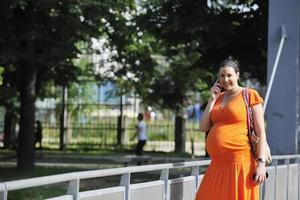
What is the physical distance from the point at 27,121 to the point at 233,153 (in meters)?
14.0

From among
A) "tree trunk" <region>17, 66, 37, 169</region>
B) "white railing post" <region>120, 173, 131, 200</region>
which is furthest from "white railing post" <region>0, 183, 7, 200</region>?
"tree trunk" <region>17, 66, 37, 169</region>

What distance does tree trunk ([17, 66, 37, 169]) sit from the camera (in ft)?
63.4

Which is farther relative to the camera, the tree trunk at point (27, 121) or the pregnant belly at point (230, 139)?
the tree trunk at point (27, 121)

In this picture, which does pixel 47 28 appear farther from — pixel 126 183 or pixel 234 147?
pixel 234 147

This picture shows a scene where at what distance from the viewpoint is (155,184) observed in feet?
22.5

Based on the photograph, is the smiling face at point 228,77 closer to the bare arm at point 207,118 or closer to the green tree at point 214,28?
the bare arm at point 207,118

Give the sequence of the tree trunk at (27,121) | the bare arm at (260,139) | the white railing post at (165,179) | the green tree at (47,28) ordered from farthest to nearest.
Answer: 1. the tree trunk at (27,121)
2. the green tree at (47,28)
3. the white railing post at (165,179)
4. the bare arm at (260,139)

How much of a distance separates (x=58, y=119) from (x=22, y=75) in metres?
18.1

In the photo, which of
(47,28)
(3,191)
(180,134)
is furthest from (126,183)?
(180,134)

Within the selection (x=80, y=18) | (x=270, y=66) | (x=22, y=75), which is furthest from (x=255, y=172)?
(x=22, y=75)

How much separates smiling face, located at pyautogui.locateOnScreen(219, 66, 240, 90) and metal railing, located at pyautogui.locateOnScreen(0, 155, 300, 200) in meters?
1.05

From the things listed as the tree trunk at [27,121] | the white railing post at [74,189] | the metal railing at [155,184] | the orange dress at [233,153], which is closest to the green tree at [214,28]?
the tree trunk at [27,121]

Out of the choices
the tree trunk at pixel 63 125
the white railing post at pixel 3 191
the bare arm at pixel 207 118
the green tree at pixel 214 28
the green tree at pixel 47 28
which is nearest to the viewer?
the white railing post at pixel 3 191

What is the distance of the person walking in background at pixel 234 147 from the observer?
6176 mm
